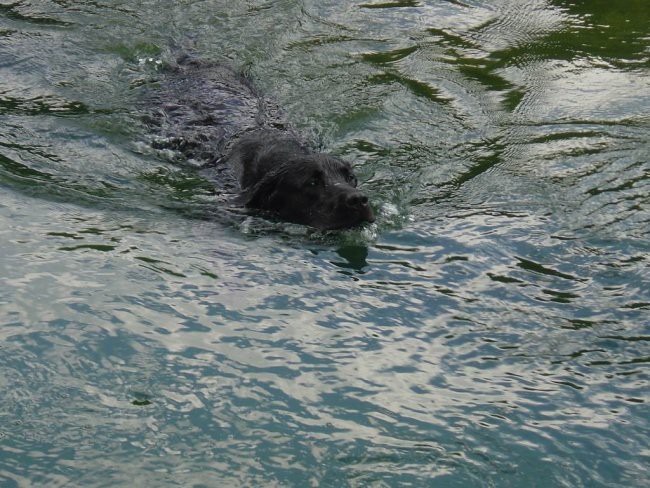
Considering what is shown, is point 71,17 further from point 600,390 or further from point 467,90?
point 600,390

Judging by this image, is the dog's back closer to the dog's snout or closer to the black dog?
the black dog

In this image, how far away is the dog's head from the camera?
700 centimetres

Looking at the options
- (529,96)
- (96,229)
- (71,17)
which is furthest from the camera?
(71,17)

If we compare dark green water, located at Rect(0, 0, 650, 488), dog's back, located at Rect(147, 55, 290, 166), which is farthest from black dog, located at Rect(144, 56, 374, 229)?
dark green water, located at Rect(0, 0, 650, 488)

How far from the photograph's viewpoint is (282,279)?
6203mm

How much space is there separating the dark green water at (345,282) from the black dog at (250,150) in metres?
0.23

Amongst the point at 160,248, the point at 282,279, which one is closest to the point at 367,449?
the point at 282,279

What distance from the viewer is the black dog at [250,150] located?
7168mm

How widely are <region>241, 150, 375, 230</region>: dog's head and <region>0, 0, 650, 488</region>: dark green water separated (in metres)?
0.17

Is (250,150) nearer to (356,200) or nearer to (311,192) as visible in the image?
(311,192)

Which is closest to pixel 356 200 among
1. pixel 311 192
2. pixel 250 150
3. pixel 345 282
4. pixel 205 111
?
pixel 311 192

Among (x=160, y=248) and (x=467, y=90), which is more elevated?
(x=467, y=90)

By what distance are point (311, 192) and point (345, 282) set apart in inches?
47.8

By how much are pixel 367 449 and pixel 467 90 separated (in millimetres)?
6185
